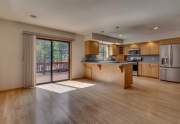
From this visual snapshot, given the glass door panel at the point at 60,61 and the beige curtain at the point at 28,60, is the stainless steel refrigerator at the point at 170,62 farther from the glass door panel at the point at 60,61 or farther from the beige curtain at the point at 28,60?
the beige curtain at the point at 28,60

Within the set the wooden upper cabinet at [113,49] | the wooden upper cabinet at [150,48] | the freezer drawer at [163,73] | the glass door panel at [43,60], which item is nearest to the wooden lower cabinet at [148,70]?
the freezer drawer at [163,73]

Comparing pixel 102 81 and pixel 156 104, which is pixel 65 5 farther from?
pixel 102 81

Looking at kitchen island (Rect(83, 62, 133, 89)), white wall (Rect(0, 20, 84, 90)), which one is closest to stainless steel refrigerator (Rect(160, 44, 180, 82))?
kitchen island (Rect(83, 62, 133, 89))

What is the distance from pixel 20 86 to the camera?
486 centimetres

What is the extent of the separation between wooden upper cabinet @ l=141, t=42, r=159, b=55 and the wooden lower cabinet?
0.72 m

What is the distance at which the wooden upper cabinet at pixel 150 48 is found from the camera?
7.29 metres

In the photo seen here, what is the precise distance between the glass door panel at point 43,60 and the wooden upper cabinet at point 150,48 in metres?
5.67

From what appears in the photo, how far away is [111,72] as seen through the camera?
5.80 metres

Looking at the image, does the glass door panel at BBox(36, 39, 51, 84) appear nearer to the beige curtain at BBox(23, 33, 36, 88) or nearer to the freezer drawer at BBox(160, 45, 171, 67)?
the beige curtain at BBox(23, 33, 36, 88)

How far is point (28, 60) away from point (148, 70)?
21.3ft

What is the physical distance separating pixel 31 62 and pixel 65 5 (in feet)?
9.53

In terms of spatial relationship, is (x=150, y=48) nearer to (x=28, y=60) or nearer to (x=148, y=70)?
(x=148, y=70)

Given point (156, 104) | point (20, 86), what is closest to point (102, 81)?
point (156, 104)

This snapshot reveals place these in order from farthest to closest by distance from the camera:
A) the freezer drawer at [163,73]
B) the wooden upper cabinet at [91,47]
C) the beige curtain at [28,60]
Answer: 1. the wooden upper cabinet at [91,47]
2. the freezer drawer at [163,73]
3. the beige curtain at [28,60]
